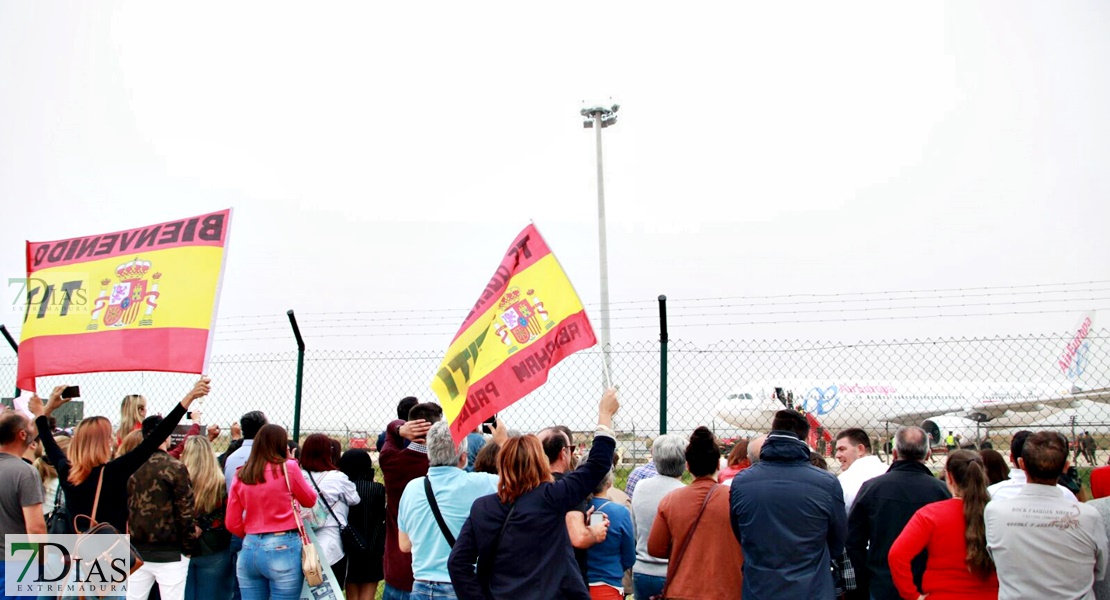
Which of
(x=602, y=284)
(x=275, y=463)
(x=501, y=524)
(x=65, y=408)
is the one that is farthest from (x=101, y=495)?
(x=602, y=284)

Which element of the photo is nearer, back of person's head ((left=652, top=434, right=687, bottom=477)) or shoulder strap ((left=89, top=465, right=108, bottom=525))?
back of person's head ((left=652, top=434, right=687, bottom=477))

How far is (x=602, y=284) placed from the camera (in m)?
17.5

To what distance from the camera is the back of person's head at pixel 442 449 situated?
4.55 metres

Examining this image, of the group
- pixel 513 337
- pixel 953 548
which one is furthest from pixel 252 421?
pixel 953 548

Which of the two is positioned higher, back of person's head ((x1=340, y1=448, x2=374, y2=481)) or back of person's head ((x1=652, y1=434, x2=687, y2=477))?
back of person's head ((x1=652, y1=434, x2=687, y2=477))

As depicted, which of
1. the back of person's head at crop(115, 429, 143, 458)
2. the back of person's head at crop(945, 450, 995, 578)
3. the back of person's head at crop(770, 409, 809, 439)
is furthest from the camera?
the back of person's head at crop(115, 429, 143, 458)

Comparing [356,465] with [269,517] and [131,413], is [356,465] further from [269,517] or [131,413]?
[131,413]

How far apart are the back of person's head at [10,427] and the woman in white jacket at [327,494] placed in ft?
Answer: 5.94

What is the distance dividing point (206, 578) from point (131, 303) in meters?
2.10

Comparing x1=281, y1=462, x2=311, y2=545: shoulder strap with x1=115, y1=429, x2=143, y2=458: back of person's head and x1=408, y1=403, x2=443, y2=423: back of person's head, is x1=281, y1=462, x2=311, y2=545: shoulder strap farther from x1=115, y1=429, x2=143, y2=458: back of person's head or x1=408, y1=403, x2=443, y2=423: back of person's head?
x1=115, y1=429, x2=143, y2=458: back of person's head

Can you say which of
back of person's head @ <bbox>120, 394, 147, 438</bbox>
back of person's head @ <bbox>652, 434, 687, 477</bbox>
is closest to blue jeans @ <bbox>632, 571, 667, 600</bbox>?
back of person's head @ <bbox>652, 434, 687, 477</bbox>

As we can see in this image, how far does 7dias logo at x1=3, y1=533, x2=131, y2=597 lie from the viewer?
520 cm

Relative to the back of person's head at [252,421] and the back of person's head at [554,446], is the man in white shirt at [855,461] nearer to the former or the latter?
the back of person's head at [554,446]

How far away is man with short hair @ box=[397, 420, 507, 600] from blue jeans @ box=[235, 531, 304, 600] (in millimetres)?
1211
